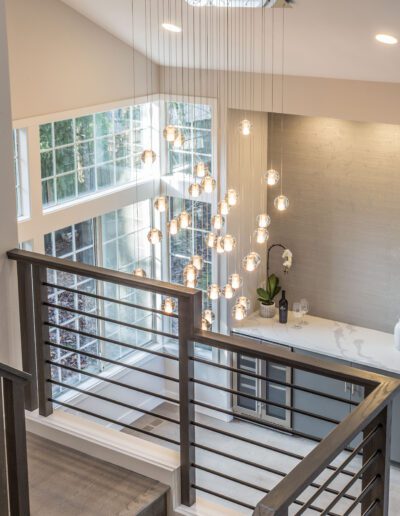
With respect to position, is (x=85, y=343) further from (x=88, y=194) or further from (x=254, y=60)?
(x=254, y=60)

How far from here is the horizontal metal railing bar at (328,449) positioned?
70.7 inches

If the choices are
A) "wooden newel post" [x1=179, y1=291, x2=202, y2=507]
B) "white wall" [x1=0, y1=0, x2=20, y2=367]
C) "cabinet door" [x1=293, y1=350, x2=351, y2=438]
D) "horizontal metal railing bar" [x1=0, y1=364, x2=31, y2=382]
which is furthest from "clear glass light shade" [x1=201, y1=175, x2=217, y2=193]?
"horizontal metal railing bar" [x1=0, y1=364, x2=31, y2=382]

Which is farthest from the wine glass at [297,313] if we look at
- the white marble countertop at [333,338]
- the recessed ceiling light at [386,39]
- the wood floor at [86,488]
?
the wood floor at [86,488]

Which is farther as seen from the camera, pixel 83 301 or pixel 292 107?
pixel 83 301

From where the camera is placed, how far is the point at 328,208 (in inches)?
311

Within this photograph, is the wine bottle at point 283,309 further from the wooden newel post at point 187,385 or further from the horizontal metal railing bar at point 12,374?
the horizontal metal railing bar at point 12,374

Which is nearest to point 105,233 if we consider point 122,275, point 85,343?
point 85,343

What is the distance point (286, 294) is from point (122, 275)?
5432mm

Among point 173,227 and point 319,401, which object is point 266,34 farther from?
point 319,401

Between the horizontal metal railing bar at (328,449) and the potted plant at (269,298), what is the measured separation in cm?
574

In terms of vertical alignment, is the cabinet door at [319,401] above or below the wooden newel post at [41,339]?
below

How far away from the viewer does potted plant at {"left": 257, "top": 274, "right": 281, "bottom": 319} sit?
8250mm

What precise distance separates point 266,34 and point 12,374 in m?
4.43

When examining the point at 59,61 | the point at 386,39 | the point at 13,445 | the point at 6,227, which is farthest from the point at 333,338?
the point at 13,445
